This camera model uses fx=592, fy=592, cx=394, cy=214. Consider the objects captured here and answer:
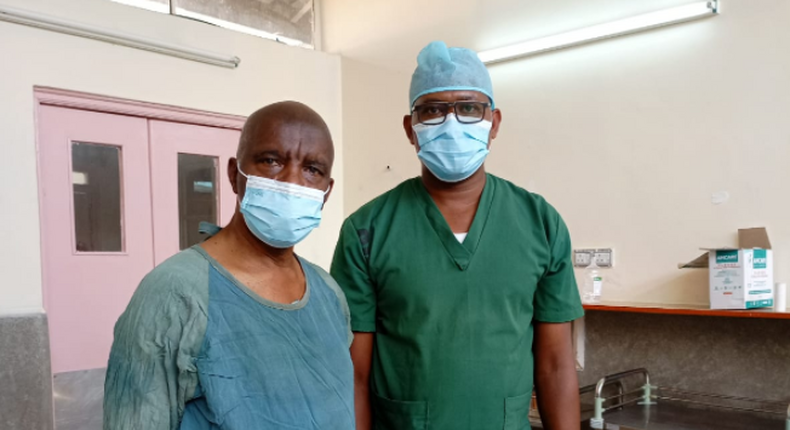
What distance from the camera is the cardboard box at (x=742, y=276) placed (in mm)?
1998

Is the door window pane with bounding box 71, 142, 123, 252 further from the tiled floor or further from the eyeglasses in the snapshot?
the eyeglasses

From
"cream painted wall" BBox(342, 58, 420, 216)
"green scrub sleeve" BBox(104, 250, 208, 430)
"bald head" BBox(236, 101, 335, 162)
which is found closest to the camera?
"green scrub sleeve" BBox(104, 250, 208, 430)

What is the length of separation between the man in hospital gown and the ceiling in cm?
203

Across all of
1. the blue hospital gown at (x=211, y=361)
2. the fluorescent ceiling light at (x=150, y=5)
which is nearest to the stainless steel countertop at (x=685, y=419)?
the blue hospital gown at (x=211, y=361)

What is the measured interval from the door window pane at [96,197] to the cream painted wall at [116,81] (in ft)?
0.75

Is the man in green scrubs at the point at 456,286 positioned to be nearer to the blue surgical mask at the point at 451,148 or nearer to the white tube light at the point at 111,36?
the blue surgical mask at the point at 451,148

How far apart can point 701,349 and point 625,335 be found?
29 centimetres

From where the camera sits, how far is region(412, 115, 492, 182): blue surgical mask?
3.70ft

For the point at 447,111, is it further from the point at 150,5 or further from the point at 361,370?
the point at 150,5

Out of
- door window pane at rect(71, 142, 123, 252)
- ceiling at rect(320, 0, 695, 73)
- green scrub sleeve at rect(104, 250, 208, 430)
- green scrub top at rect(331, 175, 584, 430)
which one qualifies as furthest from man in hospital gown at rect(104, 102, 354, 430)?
door window pane at rect(71, 142, 123, 252)

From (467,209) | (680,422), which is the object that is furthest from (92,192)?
(680,422)

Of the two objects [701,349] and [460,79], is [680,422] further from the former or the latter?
Answer: [460,79]

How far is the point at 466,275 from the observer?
3.56 feet

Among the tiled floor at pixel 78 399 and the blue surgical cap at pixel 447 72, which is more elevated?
the blue surgical cap at pixel 447 72
